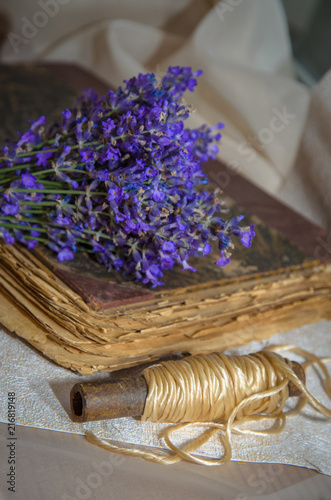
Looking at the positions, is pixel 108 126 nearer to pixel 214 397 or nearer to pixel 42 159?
pixel 42 159

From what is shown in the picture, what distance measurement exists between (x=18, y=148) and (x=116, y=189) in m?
0.13

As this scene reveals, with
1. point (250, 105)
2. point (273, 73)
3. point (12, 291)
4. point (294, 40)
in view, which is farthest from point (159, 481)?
point (294, 40)

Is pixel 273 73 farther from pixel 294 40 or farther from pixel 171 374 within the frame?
pixel 171 374

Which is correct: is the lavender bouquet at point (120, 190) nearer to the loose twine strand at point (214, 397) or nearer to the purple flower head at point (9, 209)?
the purple flower head at point (9, 209)

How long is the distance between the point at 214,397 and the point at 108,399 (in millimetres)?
121

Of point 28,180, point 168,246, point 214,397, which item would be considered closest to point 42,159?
point 28,180

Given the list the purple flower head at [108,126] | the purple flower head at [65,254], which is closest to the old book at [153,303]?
the purple flower head at [65,254]

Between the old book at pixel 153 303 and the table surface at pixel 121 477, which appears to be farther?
the old book at pixel 153 303

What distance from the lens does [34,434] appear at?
0.63 m

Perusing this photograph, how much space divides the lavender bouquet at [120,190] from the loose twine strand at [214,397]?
0.36 feet

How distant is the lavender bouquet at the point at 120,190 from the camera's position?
2.14 feet

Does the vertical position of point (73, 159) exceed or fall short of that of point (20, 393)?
it exceeds it

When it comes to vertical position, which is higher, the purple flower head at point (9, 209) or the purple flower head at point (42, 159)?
the purple flower head at point (42, 159)

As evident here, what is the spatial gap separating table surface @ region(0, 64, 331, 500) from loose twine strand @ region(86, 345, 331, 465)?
0.05 feet
